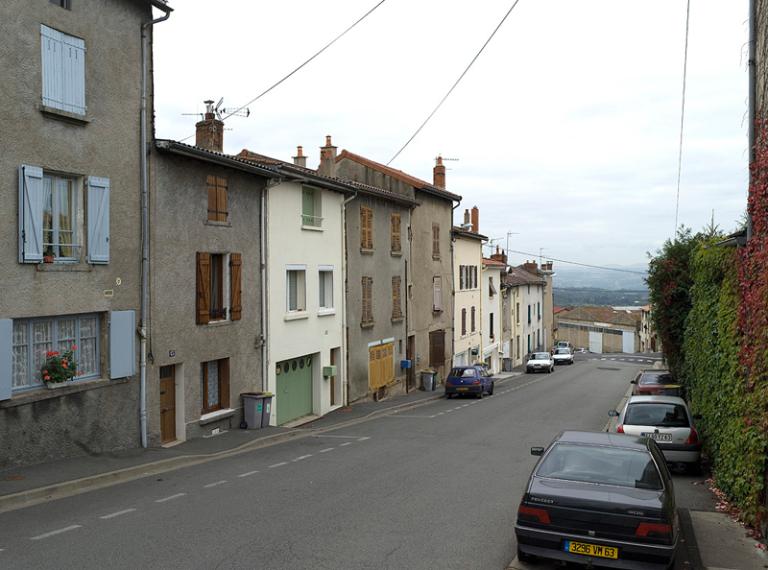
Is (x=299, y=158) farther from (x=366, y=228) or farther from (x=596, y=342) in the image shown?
(x=596, y=342)

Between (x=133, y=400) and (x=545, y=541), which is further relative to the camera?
(x=133, y=400)

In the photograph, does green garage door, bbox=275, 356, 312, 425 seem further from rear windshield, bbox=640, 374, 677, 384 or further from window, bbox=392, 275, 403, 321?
rear windshield, bbox=640, 374, 677, 384

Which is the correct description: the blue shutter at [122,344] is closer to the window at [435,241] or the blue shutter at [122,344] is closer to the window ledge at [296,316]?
the window ledge at [296,316]

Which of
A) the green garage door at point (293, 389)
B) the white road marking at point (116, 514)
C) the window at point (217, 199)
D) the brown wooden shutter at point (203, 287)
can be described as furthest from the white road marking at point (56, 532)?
the green garage door at point (293, 389)

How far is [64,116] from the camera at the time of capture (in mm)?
13125

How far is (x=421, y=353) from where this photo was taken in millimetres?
34312

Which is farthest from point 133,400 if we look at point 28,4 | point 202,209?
point 28,4

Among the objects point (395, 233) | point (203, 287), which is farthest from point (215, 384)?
point (395, 233)

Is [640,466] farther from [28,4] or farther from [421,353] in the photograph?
[421,353]

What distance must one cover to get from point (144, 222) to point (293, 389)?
28.4 feet

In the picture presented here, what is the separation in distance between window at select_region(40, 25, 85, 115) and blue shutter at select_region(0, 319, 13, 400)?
3.96 m

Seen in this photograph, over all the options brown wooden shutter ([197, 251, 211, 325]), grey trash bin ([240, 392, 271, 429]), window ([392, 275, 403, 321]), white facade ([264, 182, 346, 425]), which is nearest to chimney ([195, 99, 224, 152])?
white facade ([264, 182, 346, 425])

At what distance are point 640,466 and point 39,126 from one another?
11116 mm

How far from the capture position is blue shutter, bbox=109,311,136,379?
47.3ft
